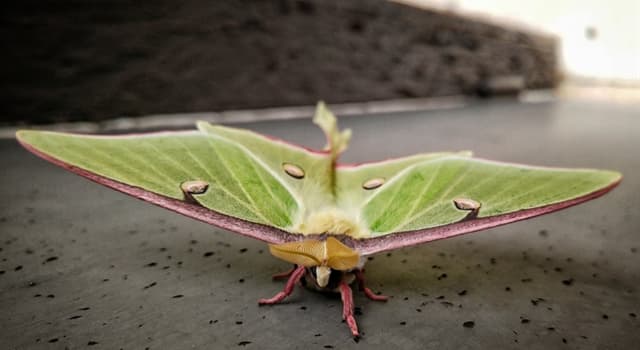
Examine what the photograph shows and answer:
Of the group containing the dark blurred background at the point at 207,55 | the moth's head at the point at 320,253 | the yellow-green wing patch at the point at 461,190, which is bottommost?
the moth's head at the point at 320,253

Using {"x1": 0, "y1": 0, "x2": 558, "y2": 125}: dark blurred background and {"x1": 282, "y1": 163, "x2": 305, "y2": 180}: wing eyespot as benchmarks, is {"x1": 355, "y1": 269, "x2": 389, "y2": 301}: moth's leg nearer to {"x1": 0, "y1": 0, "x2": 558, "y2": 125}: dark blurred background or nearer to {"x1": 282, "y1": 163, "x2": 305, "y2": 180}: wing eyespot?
{"x1": 282, "y1": 163, "x2": 305, "y2": 180}: wing eyespot

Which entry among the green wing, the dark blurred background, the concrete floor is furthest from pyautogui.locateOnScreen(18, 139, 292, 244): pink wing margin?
the dark blurred background

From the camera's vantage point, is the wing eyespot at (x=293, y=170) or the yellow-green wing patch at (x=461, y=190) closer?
the yellow-green wing patch at (x=461, y=190)

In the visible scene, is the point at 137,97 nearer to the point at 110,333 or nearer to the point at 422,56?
the point at 110,333

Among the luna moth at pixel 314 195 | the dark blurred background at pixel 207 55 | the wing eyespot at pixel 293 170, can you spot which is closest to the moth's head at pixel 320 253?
the luna moth at pixel 314 195

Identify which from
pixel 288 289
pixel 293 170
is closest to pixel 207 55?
pixel 293 170

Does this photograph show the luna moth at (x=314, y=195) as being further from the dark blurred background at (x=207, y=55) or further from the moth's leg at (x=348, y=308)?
the dark blurred background at (x=207, y=55)
